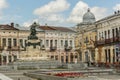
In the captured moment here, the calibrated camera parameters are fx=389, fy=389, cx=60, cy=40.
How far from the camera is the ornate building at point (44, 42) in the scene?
91.1 meters

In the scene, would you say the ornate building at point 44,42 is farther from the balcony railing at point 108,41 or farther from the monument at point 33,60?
the monument at point 33,60

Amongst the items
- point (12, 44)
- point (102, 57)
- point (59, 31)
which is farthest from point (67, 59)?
point (102, 57)

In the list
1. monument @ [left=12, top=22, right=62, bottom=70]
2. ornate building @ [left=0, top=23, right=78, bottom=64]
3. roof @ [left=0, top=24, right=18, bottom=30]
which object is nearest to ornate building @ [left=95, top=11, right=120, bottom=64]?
ornate building @ [left=0, top=23, right=78, bottom=64]

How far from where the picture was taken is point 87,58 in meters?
87.4

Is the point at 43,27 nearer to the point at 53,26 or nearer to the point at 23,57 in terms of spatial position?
the point at 53,26

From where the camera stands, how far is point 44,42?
319ft

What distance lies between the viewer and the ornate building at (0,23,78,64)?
3585 inches

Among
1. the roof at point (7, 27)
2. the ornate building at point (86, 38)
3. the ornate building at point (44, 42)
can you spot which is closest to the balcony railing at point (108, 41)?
the ornate building at point (86, 38)

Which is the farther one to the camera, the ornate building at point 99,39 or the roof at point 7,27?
the roof at point 7,27

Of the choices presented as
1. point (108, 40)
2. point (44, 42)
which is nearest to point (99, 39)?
point (108, 40)

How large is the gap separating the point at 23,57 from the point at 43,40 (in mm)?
38173

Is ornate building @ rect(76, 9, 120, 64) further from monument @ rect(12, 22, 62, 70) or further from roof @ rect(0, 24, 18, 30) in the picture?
monument @ rect(12, 22, 62, 70)

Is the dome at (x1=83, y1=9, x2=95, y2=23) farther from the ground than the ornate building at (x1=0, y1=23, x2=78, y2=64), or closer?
A: farther from the ground

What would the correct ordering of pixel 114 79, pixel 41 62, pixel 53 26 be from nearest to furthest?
1. pixel 114 79
2. pixel 41 62
3. pixel 53 26
